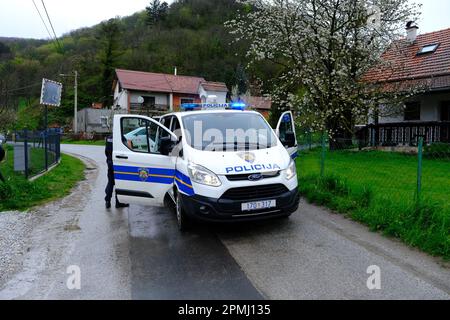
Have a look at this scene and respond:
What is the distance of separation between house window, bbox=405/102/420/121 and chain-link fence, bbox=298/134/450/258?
249 inches

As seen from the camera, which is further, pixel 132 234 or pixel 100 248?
pixel 132 234

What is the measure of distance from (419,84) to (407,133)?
7.49ft

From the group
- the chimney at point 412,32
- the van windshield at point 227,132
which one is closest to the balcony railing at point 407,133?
the chimney at point 412,32

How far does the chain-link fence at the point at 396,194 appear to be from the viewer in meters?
5.38

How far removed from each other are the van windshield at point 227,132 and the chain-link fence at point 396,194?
80.1 inches

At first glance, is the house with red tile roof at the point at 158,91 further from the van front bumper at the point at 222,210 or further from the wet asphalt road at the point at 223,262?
the van front bumper at the point at 222,210

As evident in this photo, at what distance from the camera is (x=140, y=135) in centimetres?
741

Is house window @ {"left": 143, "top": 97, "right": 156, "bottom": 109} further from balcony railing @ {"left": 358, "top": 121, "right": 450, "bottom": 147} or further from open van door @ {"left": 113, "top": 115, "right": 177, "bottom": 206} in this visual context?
open van door @ {"left": 113, "top": 115, "right": 177, "bottom": 206}

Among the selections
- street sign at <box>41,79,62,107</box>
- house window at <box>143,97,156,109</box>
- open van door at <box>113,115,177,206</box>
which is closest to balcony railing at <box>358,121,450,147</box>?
open van door at <box>113,115,177,206</box>

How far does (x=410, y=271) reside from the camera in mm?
4340

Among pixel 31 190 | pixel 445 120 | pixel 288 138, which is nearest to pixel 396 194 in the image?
pixel 288 138
